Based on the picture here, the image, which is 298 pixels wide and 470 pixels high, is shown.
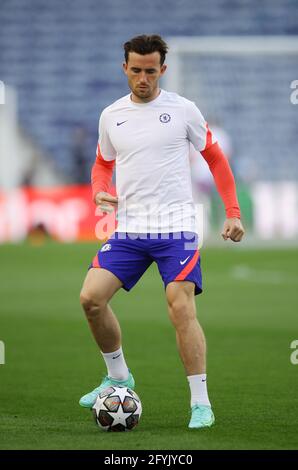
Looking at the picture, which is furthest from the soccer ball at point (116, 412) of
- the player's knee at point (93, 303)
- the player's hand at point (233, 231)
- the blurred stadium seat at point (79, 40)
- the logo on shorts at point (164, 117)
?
the blurred stadium seat at point (79, 40)

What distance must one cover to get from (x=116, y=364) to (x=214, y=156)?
4.97 feet

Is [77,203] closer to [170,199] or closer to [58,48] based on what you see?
[58,48]

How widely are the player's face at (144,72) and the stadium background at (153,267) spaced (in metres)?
2.13

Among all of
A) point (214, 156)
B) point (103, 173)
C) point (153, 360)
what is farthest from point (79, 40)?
point (214, 156)

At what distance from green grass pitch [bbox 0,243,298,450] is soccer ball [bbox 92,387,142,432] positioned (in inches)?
3.4

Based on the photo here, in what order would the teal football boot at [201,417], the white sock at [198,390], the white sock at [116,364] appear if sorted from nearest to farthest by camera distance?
the teal football boot at [201,417], the white sock at [198,390], the white sock at [116,364]

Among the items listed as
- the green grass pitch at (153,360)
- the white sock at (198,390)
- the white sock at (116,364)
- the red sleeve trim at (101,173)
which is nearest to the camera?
the green grass pitch at (153,360)

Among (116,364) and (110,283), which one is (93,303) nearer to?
(110,283)

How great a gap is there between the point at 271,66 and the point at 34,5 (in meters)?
8.65

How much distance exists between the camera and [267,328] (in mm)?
12555

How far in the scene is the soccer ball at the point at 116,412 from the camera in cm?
703

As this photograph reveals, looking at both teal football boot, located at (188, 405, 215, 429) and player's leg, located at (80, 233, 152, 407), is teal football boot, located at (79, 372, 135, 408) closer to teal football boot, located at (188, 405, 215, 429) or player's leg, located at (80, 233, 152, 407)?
player's leg, located at (80, 233, 152, 407)

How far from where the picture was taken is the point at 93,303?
23.4 feet

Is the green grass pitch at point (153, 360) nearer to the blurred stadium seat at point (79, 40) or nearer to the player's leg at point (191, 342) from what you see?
the player's leg at point (191, 342)
